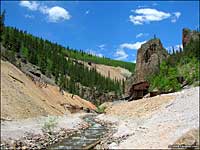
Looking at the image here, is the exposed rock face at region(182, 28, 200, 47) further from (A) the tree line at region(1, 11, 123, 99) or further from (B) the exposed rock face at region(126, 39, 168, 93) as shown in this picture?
(A) the tree line at region(1, 11, 123, 99)

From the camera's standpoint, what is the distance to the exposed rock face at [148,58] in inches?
4771

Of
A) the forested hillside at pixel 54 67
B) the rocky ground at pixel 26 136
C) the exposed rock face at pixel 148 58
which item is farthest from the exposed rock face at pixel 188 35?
the rocky ground at pixel 26 136

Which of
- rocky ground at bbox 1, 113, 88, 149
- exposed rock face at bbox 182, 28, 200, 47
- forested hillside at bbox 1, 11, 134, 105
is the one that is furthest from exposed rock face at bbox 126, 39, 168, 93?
rocky ground at bbox 1, 113, 88, 149

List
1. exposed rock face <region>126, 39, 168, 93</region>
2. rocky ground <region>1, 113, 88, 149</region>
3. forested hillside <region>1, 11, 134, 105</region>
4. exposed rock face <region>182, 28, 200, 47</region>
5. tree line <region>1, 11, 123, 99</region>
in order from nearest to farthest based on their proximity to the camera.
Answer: rocky ground <region>1, 113, 88, 149</region> → exposed rock face <region>182, 28, 200, 47</region> → exposed rock face <region>126, 39, 168, 93</region> → tree line <region>1, 11, 123, 99</region> → forested hillside <region>1, 11, 134, 105</region>

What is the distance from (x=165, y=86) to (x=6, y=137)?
199 feet

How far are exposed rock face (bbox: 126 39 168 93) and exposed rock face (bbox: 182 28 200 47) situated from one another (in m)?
7.63

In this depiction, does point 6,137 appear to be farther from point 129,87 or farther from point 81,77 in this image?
point 81,77

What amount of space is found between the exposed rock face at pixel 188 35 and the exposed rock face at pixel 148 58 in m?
7.63

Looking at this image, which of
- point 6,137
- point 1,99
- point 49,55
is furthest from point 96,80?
point 6,137

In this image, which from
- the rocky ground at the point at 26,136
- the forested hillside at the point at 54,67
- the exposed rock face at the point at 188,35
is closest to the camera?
the rocky ground at the point at 26,136

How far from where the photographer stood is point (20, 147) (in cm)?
2473

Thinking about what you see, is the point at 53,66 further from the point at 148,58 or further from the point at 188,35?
the point at 188,35

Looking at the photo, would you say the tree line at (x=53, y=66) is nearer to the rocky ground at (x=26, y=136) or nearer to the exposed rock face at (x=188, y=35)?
the exposed rock face at (x=188, y=35)

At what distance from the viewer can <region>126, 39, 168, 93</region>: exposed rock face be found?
121188mm
